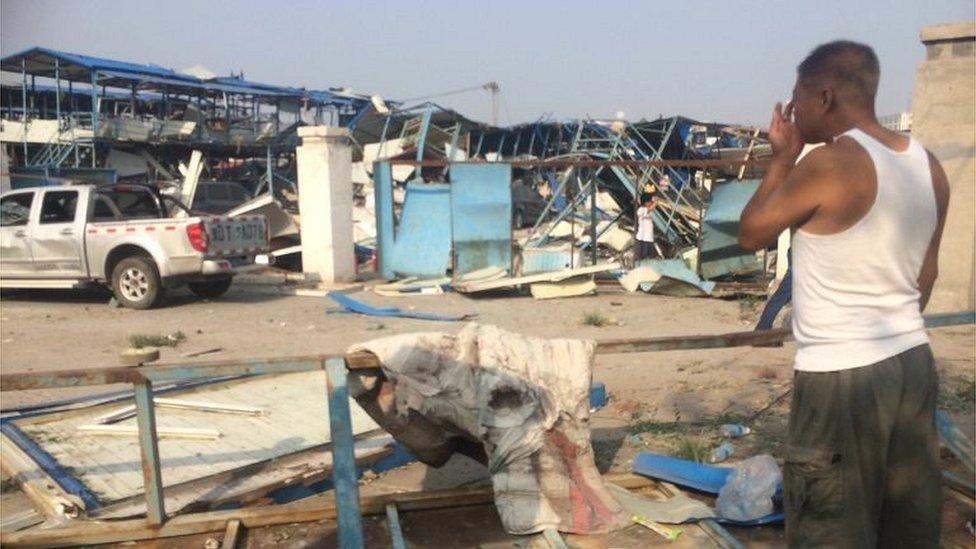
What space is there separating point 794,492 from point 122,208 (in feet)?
37.8

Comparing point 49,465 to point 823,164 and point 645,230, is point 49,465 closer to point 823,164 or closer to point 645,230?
point 823,164

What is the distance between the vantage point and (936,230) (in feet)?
7.17

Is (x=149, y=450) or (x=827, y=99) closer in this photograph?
(x=827, y=99)

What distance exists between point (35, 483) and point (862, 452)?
12.0 feet

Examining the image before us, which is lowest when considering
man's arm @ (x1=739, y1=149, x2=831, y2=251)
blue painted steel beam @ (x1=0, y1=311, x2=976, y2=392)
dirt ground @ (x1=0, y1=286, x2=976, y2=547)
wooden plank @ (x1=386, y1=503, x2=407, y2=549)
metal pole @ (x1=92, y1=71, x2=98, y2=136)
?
dirt ground @ (x1=0, y1=286, x2=976, y2=547)

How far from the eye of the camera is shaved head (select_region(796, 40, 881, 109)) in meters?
2.13

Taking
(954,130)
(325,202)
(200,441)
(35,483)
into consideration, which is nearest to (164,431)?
(200,441)

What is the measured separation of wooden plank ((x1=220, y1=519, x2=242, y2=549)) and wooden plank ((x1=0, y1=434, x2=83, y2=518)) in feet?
3.32

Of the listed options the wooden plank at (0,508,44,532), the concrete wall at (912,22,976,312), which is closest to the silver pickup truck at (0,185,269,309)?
the wooden plank at (0,508,44,532)

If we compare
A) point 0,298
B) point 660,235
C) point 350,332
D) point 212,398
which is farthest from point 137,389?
point 660,235

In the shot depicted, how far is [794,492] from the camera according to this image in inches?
84.4

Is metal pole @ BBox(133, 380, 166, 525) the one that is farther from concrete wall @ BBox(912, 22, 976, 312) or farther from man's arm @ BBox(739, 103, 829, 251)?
concrete wall @ BBox(912, 22, 976, 312)

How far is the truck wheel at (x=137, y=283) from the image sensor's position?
1120 centimetres

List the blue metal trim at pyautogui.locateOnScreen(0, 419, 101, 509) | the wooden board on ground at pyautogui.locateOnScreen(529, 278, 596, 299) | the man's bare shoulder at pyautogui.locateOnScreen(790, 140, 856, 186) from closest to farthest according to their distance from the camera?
1. the man's bare shoulder at pyautogui.locateOnScreen(790, 140, 856, 186)
2. the blue metal trim at pyautogui.locateOnScreen(0, 419, 101, 509)
3. the wooden board on ground at pyautogui.locateOnScreen(529, 278, 596, 299)
